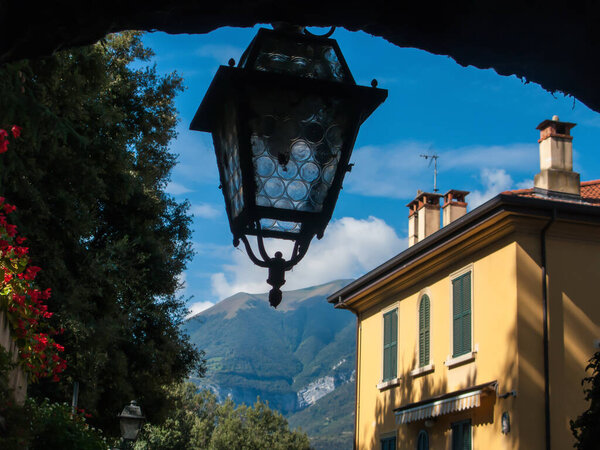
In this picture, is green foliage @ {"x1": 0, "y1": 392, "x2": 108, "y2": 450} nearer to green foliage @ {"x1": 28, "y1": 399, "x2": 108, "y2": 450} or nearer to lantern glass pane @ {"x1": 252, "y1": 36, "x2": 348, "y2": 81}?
green foliage @ {"x1": 28, "y1": 399, "x2": 108, "y2": 450}

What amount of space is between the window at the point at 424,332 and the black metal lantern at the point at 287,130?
1797cm

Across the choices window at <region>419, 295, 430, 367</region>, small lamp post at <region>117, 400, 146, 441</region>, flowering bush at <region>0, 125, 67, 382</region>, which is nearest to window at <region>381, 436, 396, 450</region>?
window at <region>419, 295, 430, 367</region>

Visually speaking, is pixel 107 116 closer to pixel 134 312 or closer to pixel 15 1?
pixel 134 312

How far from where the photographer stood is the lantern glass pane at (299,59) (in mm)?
3148

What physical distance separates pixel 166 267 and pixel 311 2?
19458 mm

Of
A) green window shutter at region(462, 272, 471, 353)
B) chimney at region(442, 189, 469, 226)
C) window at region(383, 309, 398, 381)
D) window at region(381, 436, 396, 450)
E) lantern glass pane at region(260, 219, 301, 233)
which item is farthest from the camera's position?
chimney at region(442, 189, 469, 226)

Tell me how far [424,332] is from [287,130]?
18.4m

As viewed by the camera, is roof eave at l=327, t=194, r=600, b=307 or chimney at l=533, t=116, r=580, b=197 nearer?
roof eave at l=327, t=194, r=600, b=307

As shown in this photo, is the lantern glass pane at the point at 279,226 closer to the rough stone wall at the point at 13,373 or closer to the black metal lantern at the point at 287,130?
the black metal lantern at the point at 287,130

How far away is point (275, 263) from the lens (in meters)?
3.29

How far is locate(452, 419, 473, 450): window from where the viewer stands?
59.6 ft

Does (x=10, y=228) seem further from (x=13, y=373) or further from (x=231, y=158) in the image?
(x=231, y=158)

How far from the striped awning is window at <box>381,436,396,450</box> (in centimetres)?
124

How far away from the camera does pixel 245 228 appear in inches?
131
